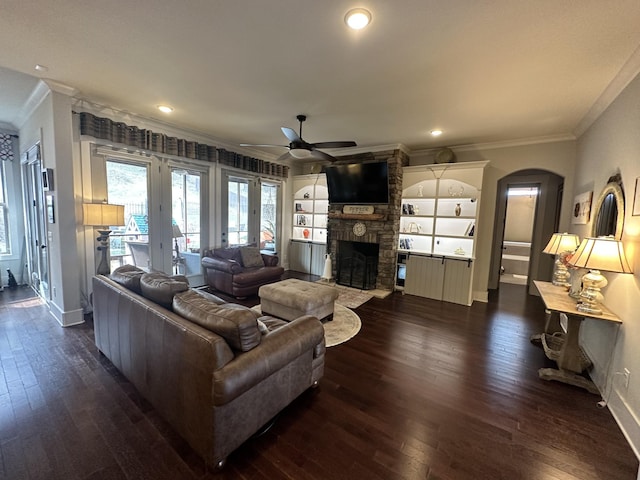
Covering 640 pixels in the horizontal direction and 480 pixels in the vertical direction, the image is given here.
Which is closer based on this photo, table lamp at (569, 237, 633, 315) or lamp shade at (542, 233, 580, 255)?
table lamp at (569, 237, 633, 315)

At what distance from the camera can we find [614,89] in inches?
104

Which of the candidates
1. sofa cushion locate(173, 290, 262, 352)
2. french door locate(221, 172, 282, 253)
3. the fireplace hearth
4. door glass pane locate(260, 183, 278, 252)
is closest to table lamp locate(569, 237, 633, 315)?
sofa cushion locate(173, 290, 262, 352)

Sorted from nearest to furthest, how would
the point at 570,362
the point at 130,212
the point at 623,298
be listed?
the point at 623,298 < the point at 570,362 < the point at 130,212

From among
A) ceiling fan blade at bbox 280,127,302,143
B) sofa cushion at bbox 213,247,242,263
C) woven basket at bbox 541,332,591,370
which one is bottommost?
woven basket at bbox 541,332,591,370

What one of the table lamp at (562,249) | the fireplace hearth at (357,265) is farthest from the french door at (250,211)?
the table lamp at (562,249)

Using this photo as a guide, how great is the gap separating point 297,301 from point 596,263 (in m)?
2.83

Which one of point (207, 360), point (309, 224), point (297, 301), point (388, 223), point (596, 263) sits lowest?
point (297, 301)

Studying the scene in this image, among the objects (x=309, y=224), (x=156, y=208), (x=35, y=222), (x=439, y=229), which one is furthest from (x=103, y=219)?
(x=439, y=229)

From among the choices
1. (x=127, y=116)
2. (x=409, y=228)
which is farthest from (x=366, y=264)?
(x=127, y=116)

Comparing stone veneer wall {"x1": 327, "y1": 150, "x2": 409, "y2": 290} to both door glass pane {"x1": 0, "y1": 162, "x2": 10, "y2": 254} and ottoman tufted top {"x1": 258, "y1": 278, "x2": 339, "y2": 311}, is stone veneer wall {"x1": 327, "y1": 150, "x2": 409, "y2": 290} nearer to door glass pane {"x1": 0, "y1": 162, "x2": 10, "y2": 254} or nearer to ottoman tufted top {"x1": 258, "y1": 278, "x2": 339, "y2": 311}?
ottoman tufted top {"x1": 258, "y1": 278, "x2": 339, "y2": 311}

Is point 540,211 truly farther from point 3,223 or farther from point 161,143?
point 3,223

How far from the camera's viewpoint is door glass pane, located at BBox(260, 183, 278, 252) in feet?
20.6

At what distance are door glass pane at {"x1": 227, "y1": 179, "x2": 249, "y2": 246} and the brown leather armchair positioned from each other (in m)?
0.64

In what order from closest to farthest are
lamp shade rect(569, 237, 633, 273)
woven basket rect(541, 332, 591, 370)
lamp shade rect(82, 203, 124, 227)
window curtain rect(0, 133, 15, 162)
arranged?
1. lamp shade rect(569, 237, 633, 273)
2. woven basket rect(541, 332, 591, 370)
3. lamp shade rect(82, 203, 124, 227)
4. window curtain rect(0, 133, 15, 162)
